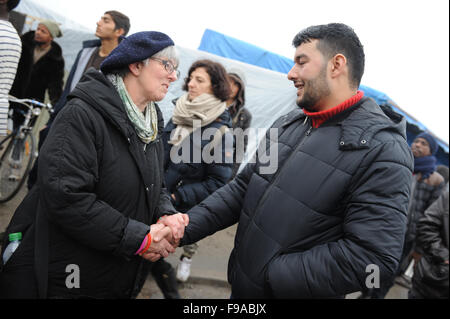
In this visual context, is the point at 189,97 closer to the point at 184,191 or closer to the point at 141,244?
the point at 184,191

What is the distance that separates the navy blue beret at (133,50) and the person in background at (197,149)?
1.06 m

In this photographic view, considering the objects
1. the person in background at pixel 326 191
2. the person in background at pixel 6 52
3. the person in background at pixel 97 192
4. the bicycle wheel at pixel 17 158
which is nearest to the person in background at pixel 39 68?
the bicycle wheel at pixel 17 158

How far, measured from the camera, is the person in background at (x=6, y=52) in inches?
70.9

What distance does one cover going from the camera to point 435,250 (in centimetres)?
329

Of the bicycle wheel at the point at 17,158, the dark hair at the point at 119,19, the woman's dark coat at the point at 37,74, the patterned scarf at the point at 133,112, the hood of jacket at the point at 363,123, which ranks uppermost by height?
the dark hair at the point at 119,19

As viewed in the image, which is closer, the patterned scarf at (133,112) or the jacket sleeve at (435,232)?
the patterned scarf at (133,112)

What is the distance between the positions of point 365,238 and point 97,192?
126 cm

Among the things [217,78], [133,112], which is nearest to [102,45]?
[217,78]

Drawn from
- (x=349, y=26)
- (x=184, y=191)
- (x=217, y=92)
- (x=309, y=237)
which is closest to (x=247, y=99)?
(x=217, y=92)

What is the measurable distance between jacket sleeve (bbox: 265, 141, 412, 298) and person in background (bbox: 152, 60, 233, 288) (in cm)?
139

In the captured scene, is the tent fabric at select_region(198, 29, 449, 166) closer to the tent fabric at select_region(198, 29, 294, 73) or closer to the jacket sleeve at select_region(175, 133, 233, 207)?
the tent fabric at select_region(198, 29, 294, 73)

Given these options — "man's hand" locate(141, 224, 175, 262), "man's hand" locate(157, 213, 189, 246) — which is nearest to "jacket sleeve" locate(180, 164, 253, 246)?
"man's hand" locate(157, 213, 189, 246)

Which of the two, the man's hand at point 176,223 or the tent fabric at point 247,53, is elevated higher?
the tent fabric at point 247,53

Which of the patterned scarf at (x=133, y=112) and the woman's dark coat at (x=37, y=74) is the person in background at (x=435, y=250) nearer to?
the patterned scarf at (x=133, y=112)
